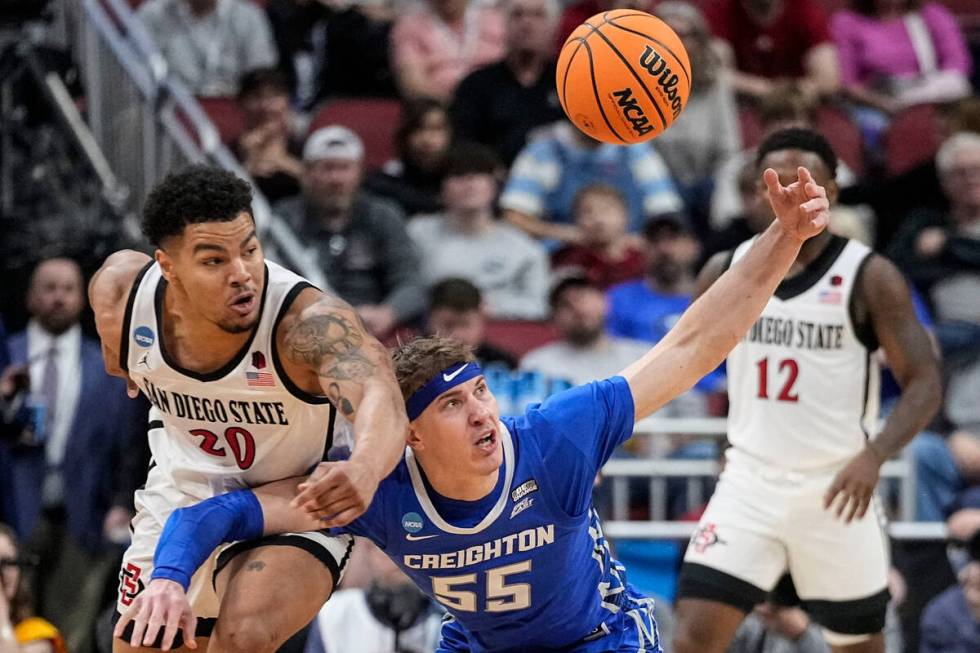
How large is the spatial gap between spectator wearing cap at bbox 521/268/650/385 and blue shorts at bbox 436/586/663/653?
4.14 m

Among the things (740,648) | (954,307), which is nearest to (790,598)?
(740,648)

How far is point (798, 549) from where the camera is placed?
22.9ft

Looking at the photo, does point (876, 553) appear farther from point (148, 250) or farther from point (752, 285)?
point (148, 250)

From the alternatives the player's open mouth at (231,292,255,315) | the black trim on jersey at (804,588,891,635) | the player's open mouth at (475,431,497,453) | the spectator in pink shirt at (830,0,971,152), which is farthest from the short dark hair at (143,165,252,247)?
the spectator in pink shirt at (830,0,971,152)

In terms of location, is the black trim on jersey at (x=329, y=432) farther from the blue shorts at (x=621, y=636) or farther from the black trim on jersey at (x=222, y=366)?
the blue shorts at (x=621, y=636)

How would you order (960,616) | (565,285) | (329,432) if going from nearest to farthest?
(329,432) < (960,616) < (565,285)

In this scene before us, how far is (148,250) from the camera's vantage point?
28.9ft

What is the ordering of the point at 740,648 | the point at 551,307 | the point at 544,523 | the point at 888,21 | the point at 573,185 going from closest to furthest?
the point at 544,523, the point at 740,648, the point at 551,307, the point at 573,185, the point at 888,21

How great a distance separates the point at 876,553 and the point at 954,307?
391 centimetres

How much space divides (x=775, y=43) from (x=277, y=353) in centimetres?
767

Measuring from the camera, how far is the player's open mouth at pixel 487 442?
519cm

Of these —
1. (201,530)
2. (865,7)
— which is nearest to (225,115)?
(865,7)

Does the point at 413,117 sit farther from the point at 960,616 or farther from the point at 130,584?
the point at 130,584

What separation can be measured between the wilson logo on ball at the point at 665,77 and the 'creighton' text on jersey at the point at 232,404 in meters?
1.66
